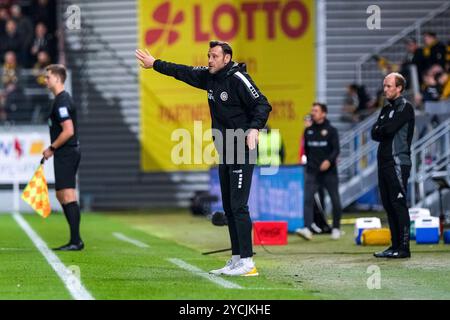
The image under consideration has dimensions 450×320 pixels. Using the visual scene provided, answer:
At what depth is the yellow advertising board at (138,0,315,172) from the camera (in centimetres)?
2672

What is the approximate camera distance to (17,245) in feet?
49.1

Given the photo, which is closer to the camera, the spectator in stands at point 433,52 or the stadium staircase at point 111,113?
the spectator in stands at point 433,52

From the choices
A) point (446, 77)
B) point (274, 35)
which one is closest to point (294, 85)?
point (274, 35)

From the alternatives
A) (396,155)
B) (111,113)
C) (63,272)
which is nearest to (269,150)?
(396,155)

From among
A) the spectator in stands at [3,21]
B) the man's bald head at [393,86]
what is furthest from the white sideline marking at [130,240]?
the spectator in stands at [3,21]

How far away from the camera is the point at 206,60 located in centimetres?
2728

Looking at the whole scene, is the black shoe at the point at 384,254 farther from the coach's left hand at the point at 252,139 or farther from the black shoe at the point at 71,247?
the black shoe at the point at 71,247

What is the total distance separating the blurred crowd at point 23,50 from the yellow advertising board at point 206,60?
235 centimetres

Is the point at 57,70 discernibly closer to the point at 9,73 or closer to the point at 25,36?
the point at 9,73

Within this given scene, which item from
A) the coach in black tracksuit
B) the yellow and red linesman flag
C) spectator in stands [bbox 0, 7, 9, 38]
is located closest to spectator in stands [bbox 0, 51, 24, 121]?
spectator in stands [bbox 0, 7, 9, 38]

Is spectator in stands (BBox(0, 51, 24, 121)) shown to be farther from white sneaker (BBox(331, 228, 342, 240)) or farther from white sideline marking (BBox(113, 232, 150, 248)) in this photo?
white sneaker (BBox(331, 228, 342, 240))

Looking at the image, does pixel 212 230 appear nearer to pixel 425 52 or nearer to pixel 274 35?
pixel 425 52

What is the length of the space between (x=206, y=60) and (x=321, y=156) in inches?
396

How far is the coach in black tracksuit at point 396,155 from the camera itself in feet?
42.6
